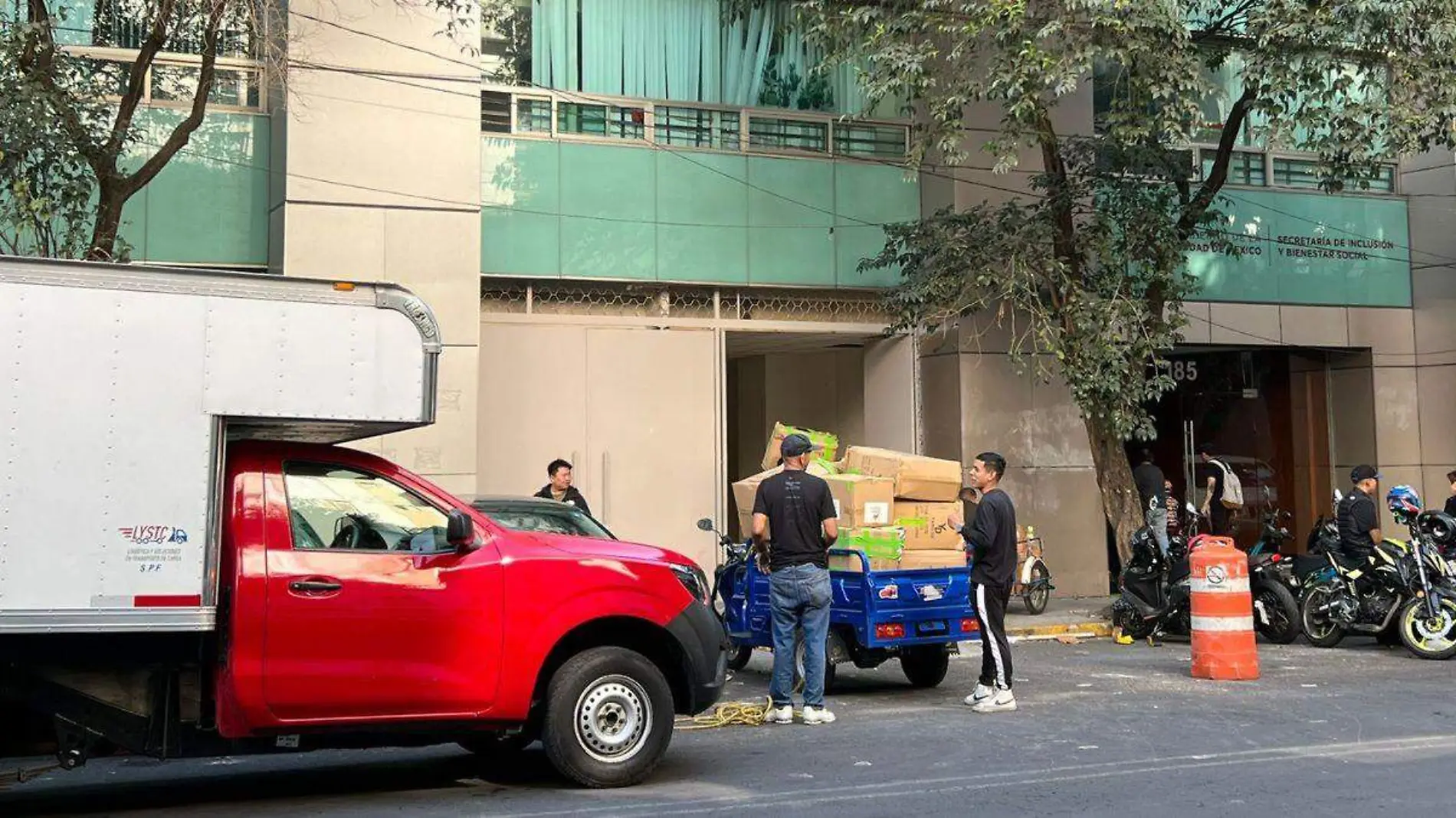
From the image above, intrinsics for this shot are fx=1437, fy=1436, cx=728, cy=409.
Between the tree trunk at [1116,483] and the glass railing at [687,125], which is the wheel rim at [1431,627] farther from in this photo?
the glass railing at [687,125]

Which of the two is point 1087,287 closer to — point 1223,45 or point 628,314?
point 1223,45

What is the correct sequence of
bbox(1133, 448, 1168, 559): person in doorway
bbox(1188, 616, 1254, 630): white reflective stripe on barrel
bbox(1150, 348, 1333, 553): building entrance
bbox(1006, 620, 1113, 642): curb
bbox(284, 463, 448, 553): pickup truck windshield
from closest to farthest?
bbox(284, 463, 448, 553): pickup truck windshield
bbox(1188, 616, 1254, 630): white reflective stripe on barrel
bbox(1006, 620, 1113, 642): curb
bbox(1133, 448, 1168, 559): person in doorway
bbox(1150, 348, 1333, 553): building entrance

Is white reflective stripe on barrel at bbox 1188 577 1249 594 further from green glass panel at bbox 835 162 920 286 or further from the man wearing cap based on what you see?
green glass panel at bbox 835 162 920 286

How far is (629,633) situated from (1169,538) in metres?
10.1

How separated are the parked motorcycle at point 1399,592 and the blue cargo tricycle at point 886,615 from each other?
4.58 meters

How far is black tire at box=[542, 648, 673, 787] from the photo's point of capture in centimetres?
752

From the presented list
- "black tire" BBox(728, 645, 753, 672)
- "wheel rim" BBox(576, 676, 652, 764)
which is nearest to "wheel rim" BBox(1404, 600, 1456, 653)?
"black tire" BBox(728, 645, 753, 672)

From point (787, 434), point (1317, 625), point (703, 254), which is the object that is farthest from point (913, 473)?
point (703, 254)

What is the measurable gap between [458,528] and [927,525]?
5525mm

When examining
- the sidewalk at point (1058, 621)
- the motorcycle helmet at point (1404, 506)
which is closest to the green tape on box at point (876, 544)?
the sidewalk at point (1058, 621)

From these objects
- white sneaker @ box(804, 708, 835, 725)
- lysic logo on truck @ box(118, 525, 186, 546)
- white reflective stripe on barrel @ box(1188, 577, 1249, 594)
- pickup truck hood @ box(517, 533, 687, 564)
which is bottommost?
white sneaker @ box(804, 708, 835, 725)

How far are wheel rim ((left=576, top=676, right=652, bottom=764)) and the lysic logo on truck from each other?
2177 millimetres

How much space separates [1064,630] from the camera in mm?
16031

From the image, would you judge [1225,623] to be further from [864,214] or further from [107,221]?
[107,221]
